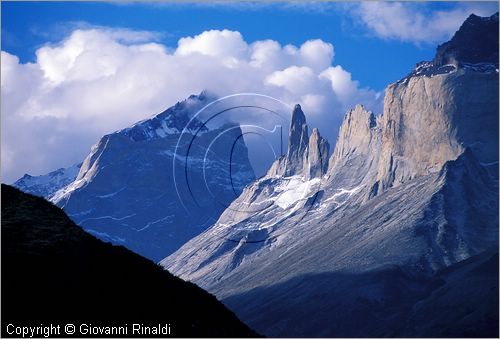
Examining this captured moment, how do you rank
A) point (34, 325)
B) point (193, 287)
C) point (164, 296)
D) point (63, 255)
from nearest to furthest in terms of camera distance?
point (34, 325), point (63, 255), point (164, 296), point (193, 287)

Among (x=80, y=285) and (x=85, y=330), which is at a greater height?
(x=80, y=285)

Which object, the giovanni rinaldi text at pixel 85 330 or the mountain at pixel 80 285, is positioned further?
the mountain at pixel 80 285

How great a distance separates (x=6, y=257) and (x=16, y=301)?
475cm

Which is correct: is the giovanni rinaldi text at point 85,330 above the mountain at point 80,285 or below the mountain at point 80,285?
below

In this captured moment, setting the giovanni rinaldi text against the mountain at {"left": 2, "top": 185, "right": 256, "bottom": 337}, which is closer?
the giovanni rinaldi text

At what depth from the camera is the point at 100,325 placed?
7956cm

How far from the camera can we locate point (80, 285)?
82312mm

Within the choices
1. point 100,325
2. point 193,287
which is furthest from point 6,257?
point 193,287

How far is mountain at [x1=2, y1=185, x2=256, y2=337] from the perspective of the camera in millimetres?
77875

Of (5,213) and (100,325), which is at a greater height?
(5,213)

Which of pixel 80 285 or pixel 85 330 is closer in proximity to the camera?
pixel 85 330

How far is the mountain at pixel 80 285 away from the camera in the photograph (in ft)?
255

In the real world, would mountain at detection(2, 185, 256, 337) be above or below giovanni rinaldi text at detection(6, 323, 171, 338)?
above

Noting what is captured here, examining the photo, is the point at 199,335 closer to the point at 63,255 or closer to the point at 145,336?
the point at 145,336
